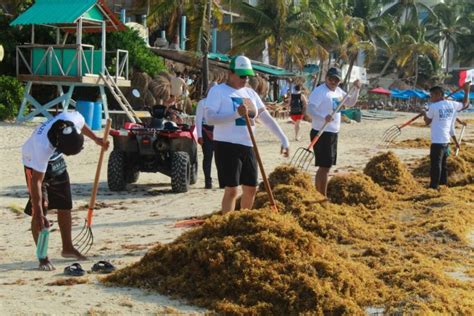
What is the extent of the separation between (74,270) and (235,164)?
1.96 metres

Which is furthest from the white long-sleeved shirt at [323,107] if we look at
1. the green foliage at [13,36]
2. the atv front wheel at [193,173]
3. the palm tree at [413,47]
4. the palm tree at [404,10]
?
the palm tree at [404,10]

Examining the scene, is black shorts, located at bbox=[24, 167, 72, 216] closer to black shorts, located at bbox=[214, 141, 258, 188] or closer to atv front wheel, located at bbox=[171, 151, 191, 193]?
black shorts, located at bbox=[214, 141, 258, 188]

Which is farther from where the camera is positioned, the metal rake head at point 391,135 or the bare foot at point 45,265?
the metal rake head at point 391,135

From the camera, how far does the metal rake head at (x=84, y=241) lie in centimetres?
728

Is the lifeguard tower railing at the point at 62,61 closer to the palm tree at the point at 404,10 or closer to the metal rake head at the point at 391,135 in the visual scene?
the metal rake head at the point at 391,135

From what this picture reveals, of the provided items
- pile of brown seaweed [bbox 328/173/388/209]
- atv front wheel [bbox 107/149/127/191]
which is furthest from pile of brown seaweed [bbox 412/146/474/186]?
atv front wheel [bbox 107/149/127/191]

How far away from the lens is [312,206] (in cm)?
837

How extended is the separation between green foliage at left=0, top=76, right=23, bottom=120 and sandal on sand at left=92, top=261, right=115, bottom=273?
16133 millimetres

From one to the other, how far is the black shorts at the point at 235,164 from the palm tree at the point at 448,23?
70.8 meters

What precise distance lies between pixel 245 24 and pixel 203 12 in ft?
30.4

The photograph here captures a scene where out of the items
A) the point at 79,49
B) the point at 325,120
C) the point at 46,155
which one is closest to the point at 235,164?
the point at 46,155

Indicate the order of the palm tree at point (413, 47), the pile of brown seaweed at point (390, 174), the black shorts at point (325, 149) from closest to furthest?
the black shorts at point (325, 149) < the pile of brown seaweed at point (390, 174) < the palm tree at point (413, 47)

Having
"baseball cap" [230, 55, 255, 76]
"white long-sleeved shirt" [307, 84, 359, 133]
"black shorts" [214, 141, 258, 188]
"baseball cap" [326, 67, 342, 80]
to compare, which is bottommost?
"black shorts" [214, 141, 258, 188]

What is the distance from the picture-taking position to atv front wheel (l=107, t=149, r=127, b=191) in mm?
11422
